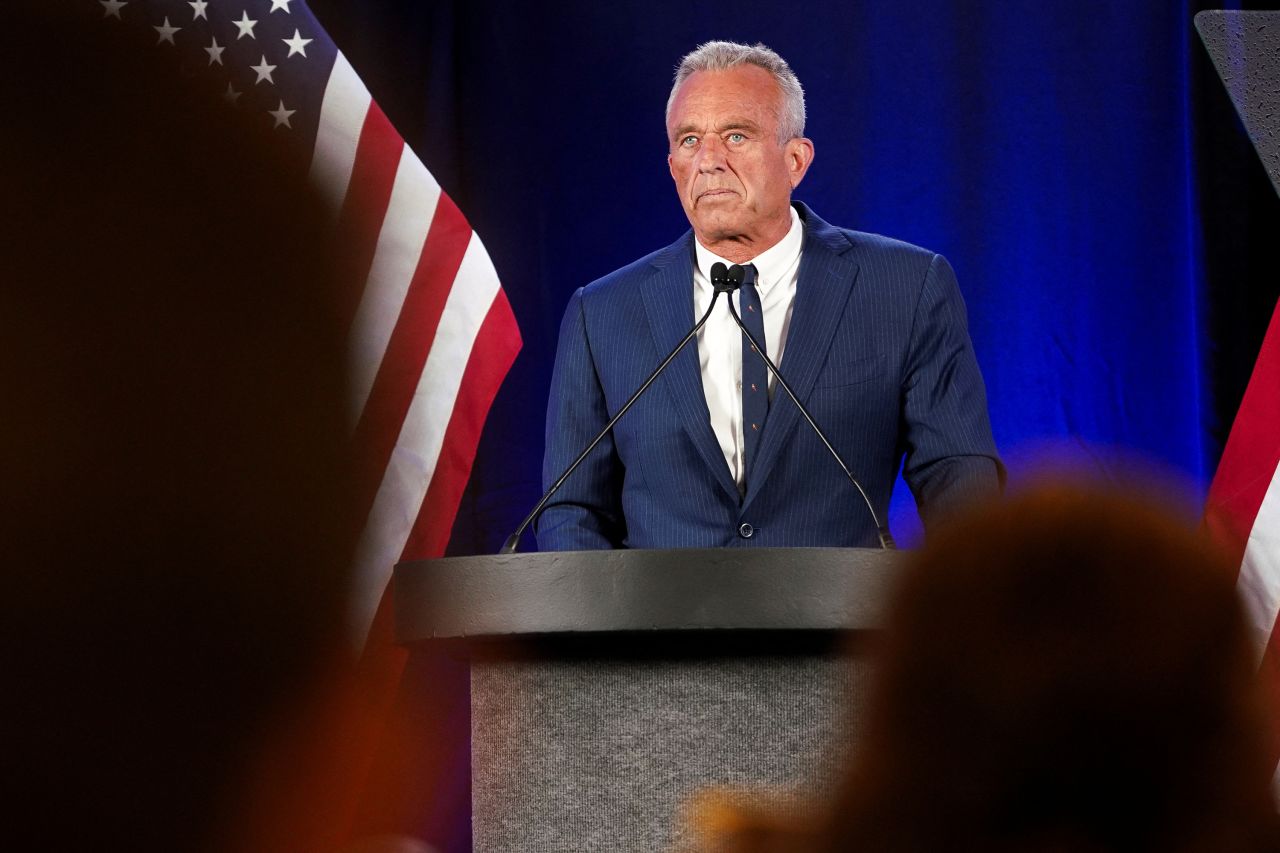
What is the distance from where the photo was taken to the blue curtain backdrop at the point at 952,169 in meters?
3.26

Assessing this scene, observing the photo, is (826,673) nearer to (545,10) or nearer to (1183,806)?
(1183,806)

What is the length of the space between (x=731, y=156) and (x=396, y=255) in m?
0.91

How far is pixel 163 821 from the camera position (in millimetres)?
477

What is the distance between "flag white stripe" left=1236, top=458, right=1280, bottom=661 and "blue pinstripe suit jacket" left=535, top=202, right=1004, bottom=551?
858 millimetres

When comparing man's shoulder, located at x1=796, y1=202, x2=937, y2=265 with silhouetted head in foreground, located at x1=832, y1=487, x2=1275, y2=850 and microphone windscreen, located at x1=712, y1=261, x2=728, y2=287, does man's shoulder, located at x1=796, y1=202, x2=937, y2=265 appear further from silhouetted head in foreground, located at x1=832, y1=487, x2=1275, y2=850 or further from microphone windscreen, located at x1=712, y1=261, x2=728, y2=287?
silhouetted head in foreground, located at x1=832, y1=487, x2=1275, y2=850

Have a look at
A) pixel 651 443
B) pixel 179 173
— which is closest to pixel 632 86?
pixel 651 443

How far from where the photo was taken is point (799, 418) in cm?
238

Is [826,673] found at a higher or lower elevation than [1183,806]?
lower

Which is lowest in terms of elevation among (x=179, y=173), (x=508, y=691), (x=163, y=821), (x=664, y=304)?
(x=508, y=691)

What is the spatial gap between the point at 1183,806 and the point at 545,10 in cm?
325

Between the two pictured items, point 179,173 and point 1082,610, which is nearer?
point 1082,610

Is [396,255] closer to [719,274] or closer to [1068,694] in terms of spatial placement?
[719,274]

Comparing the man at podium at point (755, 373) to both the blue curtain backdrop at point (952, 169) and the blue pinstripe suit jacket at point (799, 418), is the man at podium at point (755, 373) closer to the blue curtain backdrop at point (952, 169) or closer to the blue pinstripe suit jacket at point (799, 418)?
the blue pinstripe suit jacket at point (799, 418)

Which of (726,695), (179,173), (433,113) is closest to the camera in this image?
(179,173)
